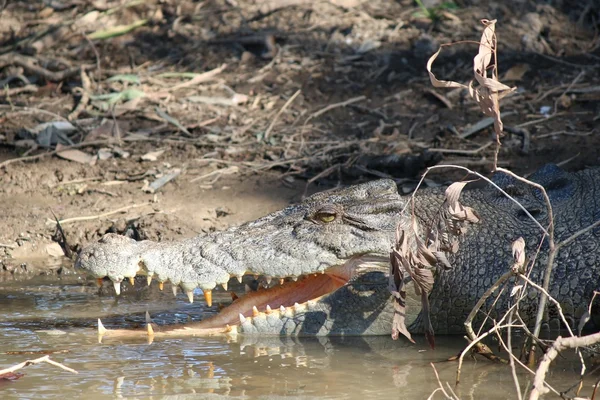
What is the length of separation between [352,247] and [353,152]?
267 cm

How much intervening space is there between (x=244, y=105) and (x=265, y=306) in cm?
377

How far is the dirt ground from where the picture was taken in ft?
22.9

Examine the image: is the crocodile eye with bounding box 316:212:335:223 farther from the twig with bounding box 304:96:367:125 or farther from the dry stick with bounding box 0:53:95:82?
the dry stick with bounding box 0:53:95:82

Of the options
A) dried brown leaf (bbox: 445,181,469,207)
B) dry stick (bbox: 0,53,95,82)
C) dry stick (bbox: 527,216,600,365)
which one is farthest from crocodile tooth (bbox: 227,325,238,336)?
dry stick (bbox: 0,53,95,82)

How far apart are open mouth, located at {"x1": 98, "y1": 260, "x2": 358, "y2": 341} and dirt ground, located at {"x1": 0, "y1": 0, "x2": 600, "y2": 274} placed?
5.52 ft

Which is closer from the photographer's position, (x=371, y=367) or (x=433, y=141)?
(x=371, y=367)

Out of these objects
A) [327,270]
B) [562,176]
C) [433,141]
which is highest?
[433,141]

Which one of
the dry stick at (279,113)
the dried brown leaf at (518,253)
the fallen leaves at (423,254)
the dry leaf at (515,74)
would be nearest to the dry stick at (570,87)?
the dry leaf at (515,74)

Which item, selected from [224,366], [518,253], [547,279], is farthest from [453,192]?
[224,366]

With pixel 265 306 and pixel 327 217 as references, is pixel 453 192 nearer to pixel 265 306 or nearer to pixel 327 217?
pixel 327 217

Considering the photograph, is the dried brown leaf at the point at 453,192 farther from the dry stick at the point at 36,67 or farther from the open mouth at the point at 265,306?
the dry stick at the point at 36,67

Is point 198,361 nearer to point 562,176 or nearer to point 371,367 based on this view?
point 371,367

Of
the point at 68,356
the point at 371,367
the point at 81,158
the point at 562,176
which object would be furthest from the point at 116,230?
the point at 562,176

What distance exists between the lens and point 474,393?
3.96m
